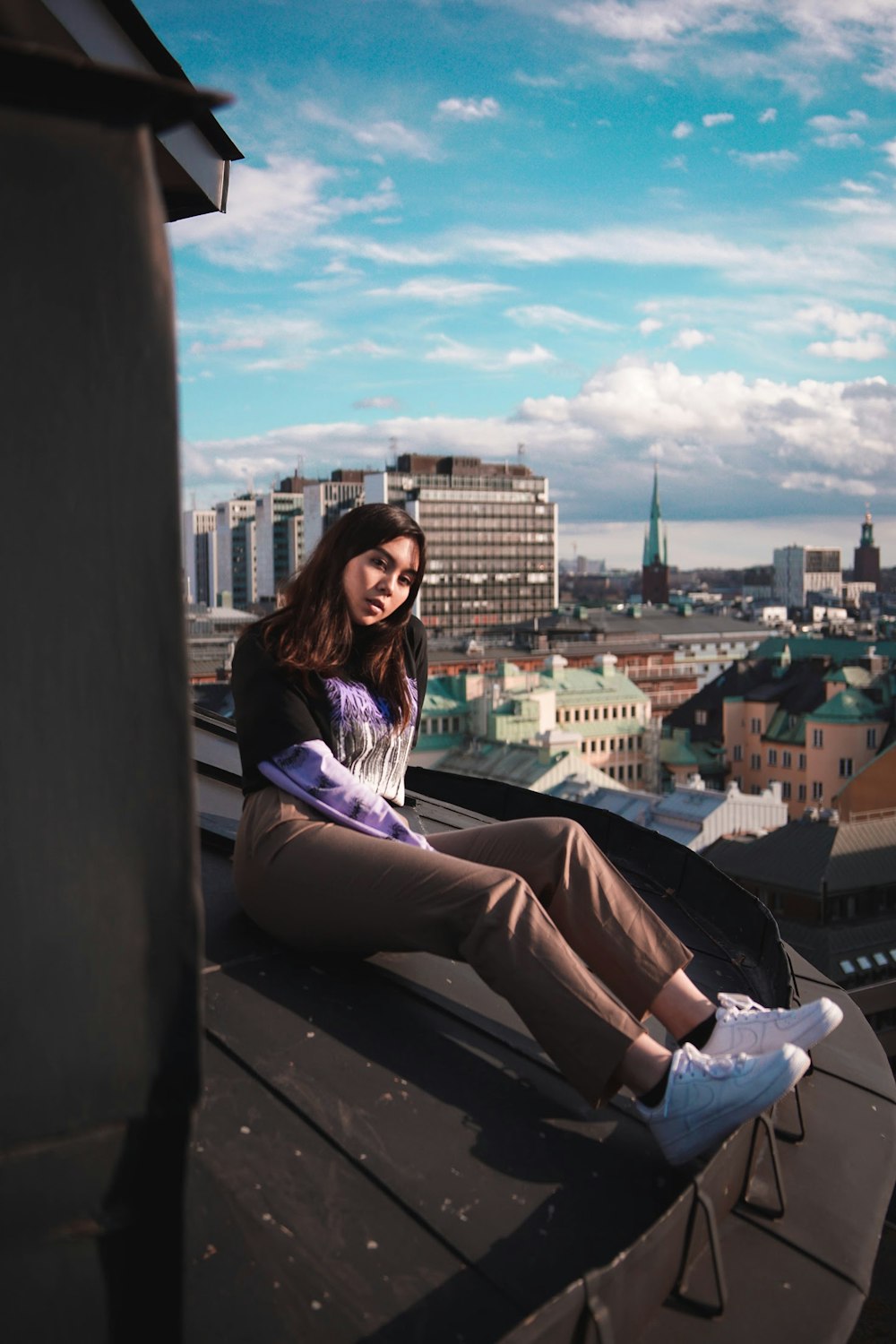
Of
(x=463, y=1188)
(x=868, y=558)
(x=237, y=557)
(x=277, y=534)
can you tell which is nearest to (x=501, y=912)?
(x=463, y=1188)

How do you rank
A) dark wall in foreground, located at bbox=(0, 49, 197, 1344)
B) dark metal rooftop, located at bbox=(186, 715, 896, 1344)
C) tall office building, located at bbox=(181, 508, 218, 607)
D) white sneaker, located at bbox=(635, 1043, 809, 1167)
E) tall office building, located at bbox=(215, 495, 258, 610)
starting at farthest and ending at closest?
tall office building, located at bbox=(181, 508, 218, 607), tall office building, located at bbox=(215, 495, 258, 610), white sneaker, located at bbox=(635, 1043, 809, 1167), dark metal rooftop, located at bbox=(186, 715, 896, 1344), dark wall in foreground, located at bbox=(0, 49, 197, 1344)

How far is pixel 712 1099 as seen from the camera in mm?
1876

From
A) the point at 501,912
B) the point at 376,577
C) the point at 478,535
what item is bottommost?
the point at 501,912

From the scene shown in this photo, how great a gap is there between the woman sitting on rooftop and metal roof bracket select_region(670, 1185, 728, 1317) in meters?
0.16

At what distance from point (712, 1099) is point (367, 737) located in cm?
111

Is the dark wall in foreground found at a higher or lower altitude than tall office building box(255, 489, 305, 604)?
lower

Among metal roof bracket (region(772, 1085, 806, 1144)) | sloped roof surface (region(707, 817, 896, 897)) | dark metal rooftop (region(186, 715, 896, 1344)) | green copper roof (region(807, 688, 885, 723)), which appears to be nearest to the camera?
dark metal rooftop (region(186, 715, 896, 1344))

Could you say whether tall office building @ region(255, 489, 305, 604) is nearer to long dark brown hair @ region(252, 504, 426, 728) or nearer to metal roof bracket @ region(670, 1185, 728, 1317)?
long dark brown hair @ region(252, 504, 426, 728)

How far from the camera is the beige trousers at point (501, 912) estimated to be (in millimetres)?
1920

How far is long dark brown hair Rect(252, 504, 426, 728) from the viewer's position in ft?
8.31

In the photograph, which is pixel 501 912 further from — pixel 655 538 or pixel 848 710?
pixel 655 538

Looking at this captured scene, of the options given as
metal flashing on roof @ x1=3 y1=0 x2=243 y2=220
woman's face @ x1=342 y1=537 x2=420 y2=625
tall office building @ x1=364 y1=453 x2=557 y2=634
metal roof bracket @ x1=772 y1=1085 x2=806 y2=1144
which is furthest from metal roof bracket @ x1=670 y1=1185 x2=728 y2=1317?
tall office building @ x1=364 y1=453 x2=557 y2=634

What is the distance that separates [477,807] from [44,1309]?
13.3ft

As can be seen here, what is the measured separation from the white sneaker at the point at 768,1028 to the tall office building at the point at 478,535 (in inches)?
2941
